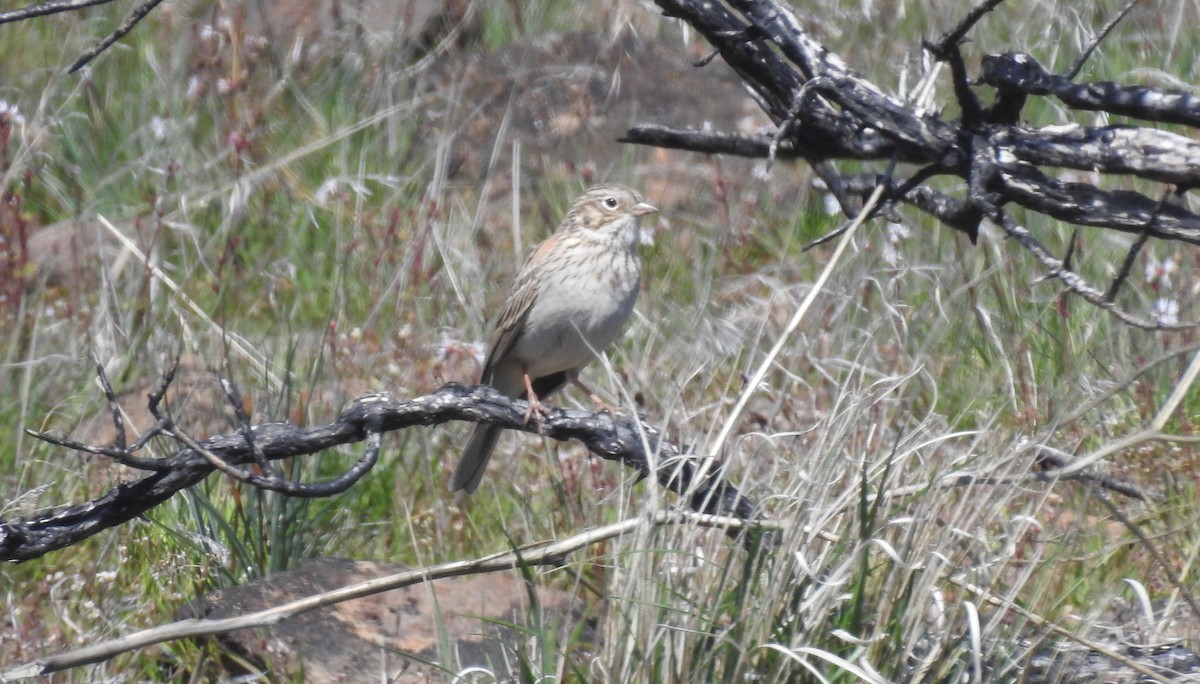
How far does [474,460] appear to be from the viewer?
5246mm

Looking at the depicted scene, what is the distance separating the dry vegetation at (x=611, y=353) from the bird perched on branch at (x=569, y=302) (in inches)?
7.5

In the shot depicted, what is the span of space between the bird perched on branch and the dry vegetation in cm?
19

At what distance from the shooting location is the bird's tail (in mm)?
5191

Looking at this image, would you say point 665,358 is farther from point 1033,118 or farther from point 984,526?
point 1033,118

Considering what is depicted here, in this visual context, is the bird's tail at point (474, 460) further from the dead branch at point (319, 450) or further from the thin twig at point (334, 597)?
the thin twig at point (334, 597)

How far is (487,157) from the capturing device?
8297 millimetres

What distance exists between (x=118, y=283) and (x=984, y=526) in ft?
14.7

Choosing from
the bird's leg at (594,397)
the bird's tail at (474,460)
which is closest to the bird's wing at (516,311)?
the bird's leg at (594,397)

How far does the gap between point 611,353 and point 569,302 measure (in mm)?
851

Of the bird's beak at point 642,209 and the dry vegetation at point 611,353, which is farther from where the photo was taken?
the bird's beak at point 642,209

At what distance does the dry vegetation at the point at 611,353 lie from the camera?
327 cm

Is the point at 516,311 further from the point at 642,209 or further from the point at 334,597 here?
the point at 334,597

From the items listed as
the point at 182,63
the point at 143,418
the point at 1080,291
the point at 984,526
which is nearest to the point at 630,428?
the point at 984,526

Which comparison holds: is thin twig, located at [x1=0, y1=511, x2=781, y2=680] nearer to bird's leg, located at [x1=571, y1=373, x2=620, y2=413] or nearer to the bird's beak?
bird's leg, located at [x1=571, y1=373, x2=620, y2=413]
